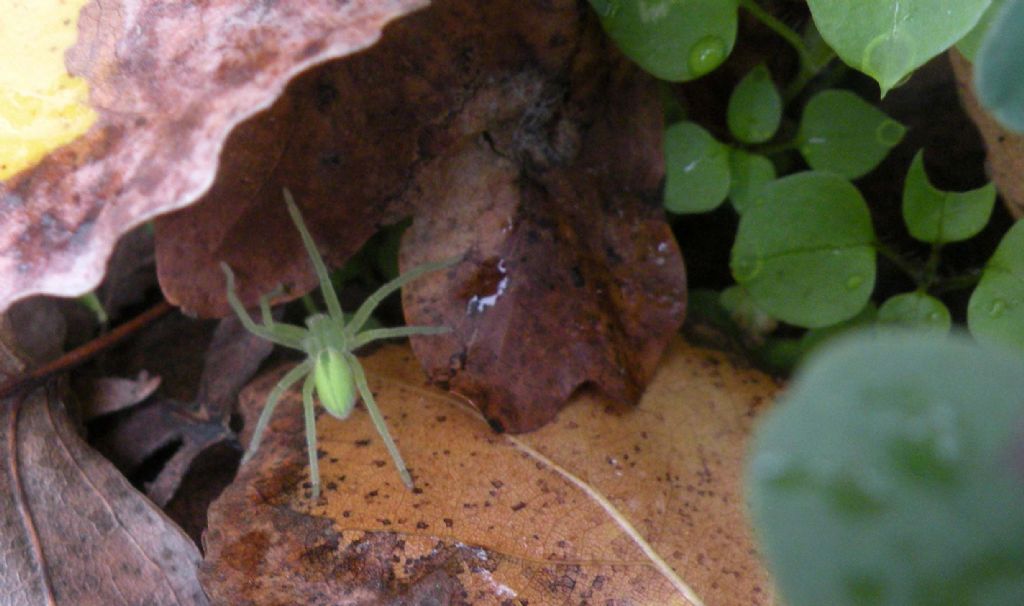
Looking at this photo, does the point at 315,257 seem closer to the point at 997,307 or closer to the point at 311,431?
the point at 311,431

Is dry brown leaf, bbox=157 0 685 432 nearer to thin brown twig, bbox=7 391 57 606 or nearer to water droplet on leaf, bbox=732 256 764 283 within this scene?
water droplet on leaf, bbox=732 256 764 283

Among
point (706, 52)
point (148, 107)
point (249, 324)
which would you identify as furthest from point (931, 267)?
point (148, 107)

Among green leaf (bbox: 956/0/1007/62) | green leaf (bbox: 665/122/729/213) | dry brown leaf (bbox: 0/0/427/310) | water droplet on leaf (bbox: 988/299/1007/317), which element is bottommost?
water droplet on leaf (bbox: 988/299/1007/317)

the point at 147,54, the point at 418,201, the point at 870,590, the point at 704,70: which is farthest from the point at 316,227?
the point at 870,590

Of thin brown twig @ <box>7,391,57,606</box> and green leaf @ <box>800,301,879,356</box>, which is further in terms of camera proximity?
green leaf @ <box>800,301,879,356</box>

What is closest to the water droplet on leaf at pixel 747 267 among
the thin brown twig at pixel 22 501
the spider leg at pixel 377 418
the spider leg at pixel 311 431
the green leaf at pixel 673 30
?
the green leaf at pixel 673 30

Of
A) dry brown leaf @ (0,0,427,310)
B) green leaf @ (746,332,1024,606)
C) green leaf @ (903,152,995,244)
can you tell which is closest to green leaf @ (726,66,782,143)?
green leaf @ (903,152,995,244)

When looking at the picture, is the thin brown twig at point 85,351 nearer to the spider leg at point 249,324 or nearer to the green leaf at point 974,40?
the spider leg at point 249,324

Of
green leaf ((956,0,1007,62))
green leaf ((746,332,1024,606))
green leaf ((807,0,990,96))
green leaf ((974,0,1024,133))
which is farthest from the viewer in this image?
green leaf ((956,0,1007,62))
